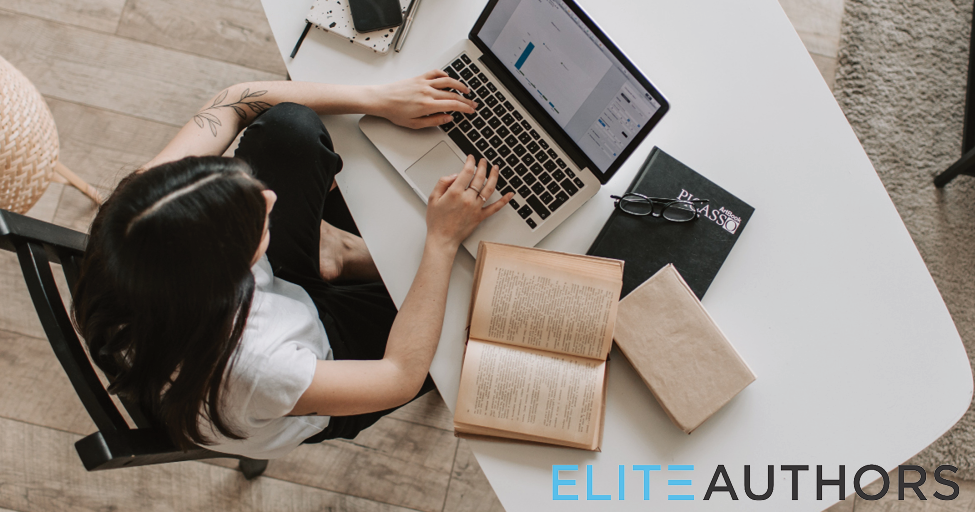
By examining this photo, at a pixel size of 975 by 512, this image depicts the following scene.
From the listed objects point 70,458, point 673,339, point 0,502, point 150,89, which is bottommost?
point 0,502

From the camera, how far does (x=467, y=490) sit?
134 centimetres

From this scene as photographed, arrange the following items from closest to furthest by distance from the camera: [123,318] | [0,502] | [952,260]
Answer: [123,318]
[0,502]
[952,260]

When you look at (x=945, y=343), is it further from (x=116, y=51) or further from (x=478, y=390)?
(x=116, y=51)

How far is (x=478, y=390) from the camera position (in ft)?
2.50

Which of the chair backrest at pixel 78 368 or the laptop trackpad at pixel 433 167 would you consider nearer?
the chair backrest at pixel 78 368

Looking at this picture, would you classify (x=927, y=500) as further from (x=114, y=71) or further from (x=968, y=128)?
(x=114, y=71)

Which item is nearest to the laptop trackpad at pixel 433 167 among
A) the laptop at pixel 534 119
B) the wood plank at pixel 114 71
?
the laptop at pixel 534 119

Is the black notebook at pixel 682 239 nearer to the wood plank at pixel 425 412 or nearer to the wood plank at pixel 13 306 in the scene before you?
the wood plank at pixel 425 412

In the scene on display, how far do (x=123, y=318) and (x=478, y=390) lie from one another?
0.44 m

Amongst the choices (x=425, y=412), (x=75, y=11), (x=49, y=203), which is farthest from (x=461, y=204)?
(x=75, y=11)

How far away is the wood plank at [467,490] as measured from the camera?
4.37ft

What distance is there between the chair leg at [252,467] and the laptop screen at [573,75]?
103cm

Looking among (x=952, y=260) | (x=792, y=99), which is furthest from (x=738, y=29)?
(x=952, y=260)

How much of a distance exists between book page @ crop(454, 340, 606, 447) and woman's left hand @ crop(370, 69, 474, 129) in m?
0.36
